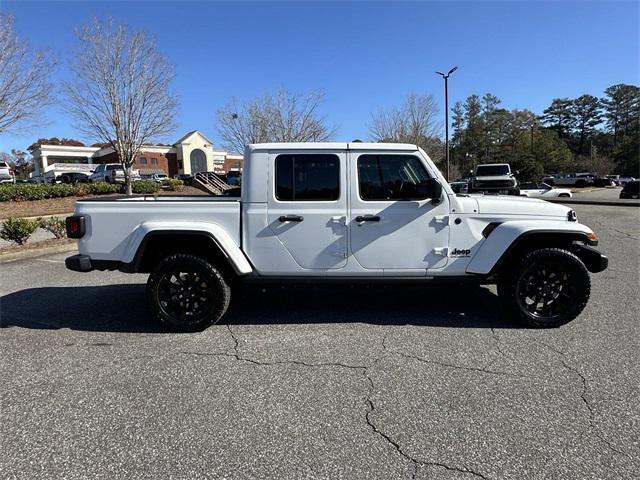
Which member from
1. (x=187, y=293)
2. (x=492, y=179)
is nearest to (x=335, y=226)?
(x=187, y=293)

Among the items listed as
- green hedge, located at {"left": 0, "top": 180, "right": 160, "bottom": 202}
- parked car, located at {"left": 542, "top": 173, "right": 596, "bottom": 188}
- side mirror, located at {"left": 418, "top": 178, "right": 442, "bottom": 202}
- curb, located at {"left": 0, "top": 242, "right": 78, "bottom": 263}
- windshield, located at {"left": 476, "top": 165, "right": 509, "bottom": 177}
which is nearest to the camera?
side mirror, located at {"left": 418, "top": 178, "right": 442, "bottom": 202}

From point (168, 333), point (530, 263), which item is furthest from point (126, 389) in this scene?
point (530, 263)

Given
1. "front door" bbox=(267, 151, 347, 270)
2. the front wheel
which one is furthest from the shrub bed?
the front wheel

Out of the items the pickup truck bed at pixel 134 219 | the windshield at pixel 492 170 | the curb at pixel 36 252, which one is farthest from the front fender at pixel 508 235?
the windshield at pixel 492 170

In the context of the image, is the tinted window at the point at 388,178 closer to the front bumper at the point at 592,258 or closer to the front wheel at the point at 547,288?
the front wheel at the point at 547,288

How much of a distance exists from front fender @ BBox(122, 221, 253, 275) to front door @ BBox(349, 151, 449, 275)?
114 cm

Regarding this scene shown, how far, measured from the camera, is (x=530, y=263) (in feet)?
13.9

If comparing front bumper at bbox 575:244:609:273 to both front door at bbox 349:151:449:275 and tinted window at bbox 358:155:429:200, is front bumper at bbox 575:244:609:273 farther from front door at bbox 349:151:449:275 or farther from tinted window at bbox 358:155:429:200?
tinted window at bbox 358:155:429:200

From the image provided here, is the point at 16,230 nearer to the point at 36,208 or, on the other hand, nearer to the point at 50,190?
the point at 36,208

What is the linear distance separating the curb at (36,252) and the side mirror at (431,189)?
26.5 ft

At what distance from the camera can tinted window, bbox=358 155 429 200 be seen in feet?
14.0

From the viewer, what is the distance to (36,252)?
868 cm

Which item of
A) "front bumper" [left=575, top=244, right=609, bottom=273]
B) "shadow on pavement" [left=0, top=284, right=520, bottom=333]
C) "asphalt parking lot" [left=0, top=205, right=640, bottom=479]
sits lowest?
"asphalt parking lot" [left=0, top=205, right=640, bottom=479]

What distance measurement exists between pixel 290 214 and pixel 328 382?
1.71m
